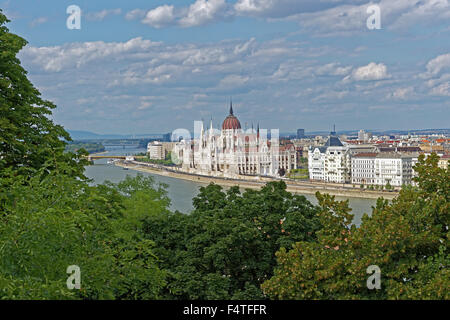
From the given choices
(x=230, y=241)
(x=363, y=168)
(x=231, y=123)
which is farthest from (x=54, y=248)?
(x=231, y=123)

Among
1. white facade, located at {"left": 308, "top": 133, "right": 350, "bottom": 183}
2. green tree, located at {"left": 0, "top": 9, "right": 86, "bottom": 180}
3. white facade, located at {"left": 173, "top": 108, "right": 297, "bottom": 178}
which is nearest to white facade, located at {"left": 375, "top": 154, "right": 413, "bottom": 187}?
white facade, located at {"left": 308, "top": 133, "right": 350, "bottom": 183}

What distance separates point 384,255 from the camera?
10.9ft

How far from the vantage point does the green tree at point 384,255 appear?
3.23 meters

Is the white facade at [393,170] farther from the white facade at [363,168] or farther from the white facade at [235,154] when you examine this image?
the white facade at [235,154]

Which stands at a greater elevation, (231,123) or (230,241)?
(231,123)

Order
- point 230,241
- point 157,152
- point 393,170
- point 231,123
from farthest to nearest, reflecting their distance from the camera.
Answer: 1. point 157,152
2. point 231,123
3. point 393,170
4. point 230,241

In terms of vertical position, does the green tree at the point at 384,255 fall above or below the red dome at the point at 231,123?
below

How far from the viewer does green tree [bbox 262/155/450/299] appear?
323cm

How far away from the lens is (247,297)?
434 centimetres

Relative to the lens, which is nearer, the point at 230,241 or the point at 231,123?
the point at 230,241

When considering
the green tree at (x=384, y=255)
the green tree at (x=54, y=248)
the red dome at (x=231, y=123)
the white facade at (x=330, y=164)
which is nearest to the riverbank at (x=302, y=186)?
the white facade at (x=330, y=164)

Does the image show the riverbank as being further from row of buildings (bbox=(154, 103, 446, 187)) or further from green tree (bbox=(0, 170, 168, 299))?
green tree (bbox=(0, 170, 168, 299))

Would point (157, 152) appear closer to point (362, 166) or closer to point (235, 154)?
point (235, 154)

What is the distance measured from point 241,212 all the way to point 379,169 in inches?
1048
